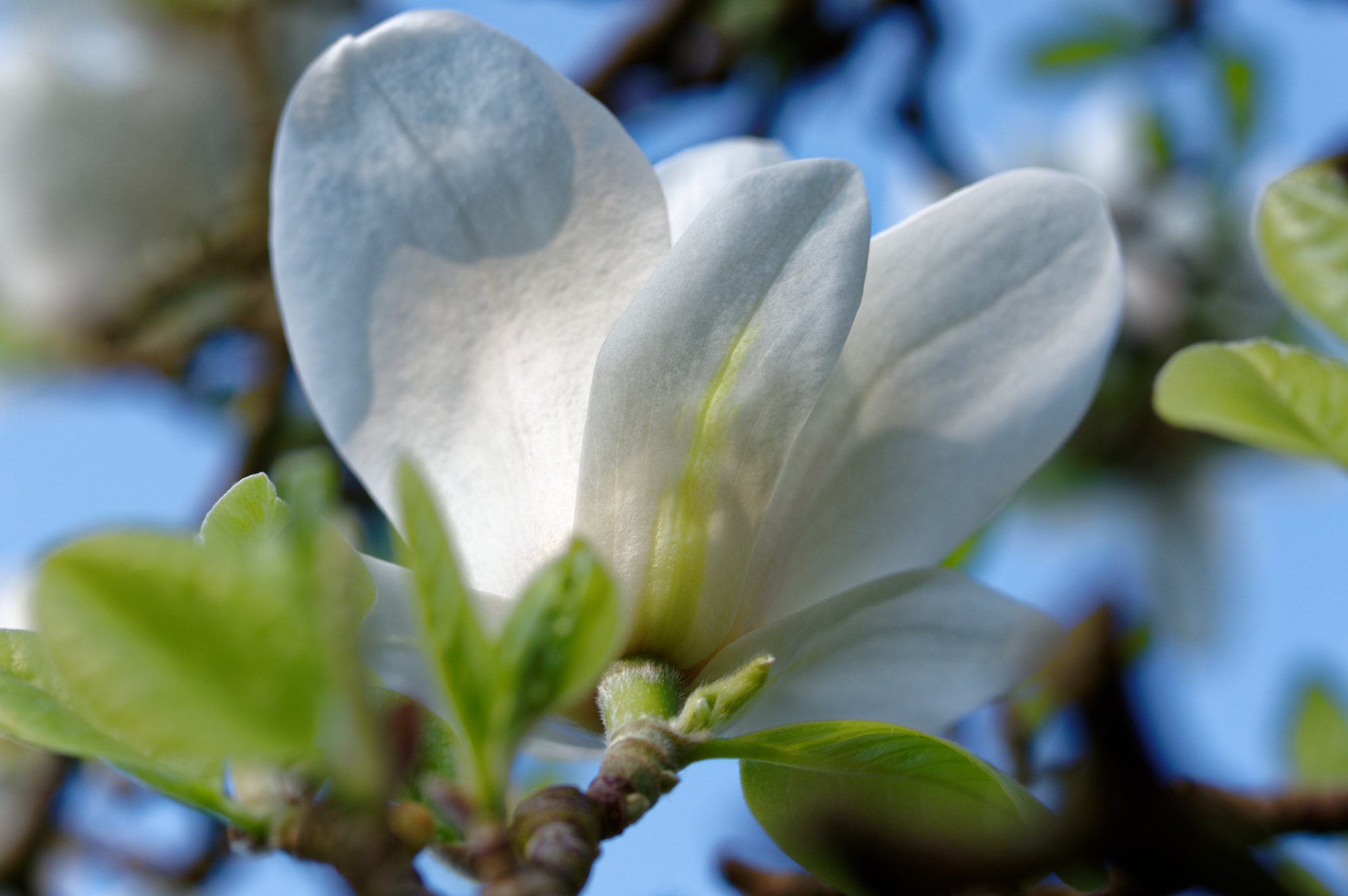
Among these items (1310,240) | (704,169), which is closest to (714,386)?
(704,169)

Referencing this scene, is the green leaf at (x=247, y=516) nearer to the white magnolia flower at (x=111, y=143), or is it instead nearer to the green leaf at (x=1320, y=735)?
the green leaf at (x=1320, y=735)

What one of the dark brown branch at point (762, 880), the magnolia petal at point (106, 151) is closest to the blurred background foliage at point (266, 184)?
the magnolia petal at point (106, 151)

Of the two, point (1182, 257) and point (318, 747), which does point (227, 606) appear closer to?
point (318, 747)

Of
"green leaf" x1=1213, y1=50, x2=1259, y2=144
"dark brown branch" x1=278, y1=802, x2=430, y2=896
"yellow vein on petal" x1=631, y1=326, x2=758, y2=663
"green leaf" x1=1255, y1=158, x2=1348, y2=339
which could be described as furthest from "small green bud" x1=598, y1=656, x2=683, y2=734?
"green leaf" x1=1213, y1=50, x2=1259, y2=144

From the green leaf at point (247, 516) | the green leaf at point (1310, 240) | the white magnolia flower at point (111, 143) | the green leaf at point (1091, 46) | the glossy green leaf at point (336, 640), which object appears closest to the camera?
the glossy green leaf at point (336, 640)

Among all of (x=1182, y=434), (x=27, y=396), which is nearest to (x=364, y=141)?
(x=27, y=396)

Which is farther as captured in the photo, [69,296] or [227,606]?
[69,296]
